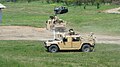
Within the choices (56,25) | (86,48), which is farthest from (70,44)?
(56,25)

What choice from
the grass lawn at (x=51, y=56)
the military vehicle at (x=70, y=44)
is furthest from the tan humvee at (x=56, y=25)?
the military vehicle at (x=70, y=44)

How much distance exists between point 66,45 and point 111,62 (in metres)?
5.34

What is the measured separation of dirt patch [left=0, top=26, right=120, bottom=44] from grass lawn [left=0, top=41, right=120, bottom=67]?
10.1ft

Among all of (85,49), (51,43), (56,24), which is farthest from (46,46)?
(56,24)

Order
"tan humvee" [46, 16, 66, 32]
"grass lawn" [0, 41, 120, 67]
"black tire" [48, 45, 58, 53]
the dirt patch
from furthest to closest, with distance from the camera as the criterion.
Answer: "tan humvee" [46, 16, 66, 32], the dirt patch, "black tire" [48, 45, 58, 53], "grass lawn" [0, 41, 120, 67]

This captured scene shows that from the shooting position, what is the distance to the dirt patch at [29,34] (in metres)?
34.5

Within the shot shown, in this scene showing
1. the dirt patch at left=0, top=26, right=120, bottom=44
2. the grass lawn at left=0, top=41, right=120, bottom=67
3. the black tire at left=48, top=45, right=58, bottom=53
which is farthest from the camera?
the dirt patch at left=0, top=26, right=120, bottom=44

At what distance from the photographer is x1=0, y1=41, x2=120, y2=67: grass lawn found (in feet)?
67.4

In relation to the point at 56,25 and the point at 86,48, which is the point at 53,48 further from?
the point at 56,25

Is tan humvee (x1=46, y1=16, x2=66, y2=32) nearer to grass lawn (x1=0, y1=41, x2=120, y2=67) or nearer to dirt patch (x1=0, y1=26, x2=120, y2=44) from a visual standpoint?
dirt patch (x1=0, y1=26, x2=120, y2=44)

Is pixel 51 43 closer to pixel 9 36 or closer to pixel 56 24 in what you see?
pixel 9 36

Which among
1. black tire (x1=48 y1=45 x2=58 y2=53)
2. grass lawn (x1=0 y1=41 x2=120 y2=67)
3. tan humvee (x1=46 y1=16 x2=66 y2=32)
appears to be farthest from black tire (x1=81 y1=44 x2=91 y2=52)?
tan humvee (x1=46 y1=16 x2=66 y2=32)

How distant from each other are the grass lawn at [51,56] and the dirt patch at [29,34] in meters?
3.09

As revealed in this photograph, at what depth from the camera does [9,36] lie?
35.8m
